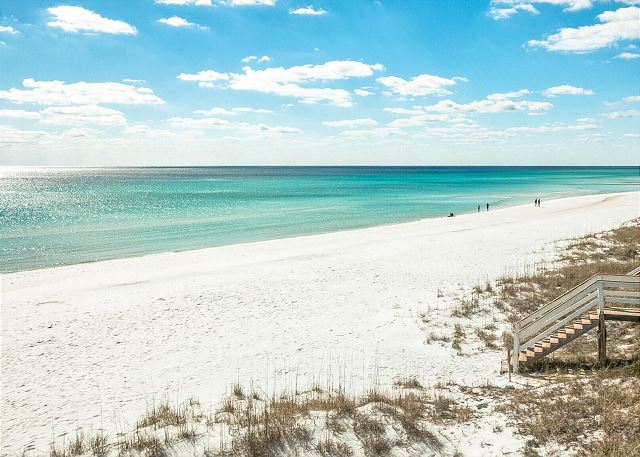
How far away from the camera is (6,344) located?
570 inches

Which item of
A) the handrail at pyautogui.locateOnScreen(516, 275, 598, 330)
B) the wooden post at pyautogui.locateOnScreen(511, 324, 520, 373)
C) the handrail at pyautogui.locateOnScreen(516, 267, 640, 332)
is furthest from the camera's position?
the handrail at pyautogui.locateOnScreen(516, 275, 598, 330)

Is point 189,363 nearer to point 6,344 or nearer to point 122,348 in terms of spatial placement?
point 122,348

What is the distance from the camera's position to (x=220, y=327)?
15688mm

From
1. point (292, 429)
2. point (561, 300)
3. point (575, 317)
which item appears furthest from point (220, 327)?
point (575, 317)

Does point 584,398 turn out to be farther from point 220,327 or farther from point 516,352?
point 220,327

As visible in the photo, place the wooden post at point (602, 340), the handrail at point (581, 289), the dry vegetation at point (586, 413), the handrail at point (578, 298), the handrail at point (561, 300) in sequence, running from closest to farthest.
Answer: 1. the dry vegetation at point (586, 413)
2. the wooden post at point (602, 340)
3. the handrail at point (578, 298)
4. the handrail at point (581, 289)
5. the handrail at point (561, 300)

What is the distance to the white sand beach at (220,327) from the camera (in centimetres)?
1115

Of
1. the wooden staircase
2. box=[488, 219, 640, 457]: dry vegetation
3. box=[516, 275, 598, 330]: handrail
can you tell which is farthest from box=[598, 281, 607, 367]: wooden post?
box=[516, 275, 598, 330]: handrail

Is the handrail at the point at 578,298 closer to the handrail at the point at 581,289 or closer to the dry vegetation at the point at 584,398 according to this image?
the handrail at the point at 581,289

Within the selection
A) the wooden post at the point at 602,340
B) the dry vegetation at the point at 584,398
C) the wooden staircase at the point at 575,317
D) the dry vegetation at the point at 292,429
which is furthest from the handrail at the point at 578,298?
the dry vegetation at the point at 292,429

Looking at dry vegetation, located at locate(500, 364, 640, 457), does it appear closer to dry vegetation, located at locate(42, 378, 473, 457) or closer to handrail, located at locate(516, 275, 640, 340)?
dry vegetation, located at locate(42, 378, 473, 457)

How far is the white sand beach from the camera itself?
11152mm

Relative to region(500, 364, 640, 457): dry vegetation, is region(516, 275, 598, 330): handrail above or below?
above

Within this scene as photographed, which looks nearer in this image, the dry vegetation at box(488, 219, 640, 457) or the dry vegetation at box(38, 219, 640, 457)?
the dry vegetation at box(488, 219, 640, 457)
